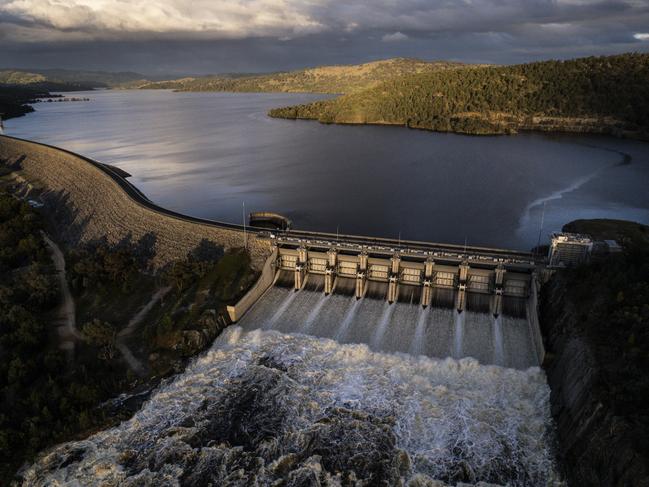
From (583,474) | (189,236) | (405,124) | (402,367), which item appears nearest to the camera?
(583,474)

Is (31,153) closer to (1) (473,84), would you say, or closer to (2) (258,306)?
(2) (258,306)

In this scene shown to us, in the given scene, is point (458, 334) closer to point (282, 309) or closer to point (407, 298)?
point (407, 298)

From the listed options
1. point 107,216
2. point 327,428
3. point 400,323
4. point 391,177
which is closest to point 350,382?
point 327,428

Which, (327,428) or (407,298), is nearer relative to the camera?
(327,428)

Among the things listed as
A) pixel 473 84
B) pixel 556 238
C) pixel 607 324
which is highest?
pixel 473 84

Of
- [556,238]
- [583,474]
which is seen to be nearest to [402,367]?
[583,474]

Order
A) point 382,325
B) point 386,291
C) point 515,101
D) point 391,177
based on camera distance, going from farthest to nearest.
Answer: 1. point 515,101
2. point 391,177
3. point 386,291
4. point 382,325

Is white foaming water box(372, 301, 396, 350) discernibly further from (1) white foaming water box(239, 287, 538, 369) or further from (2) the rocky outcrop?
(2) the rocky outcrop
